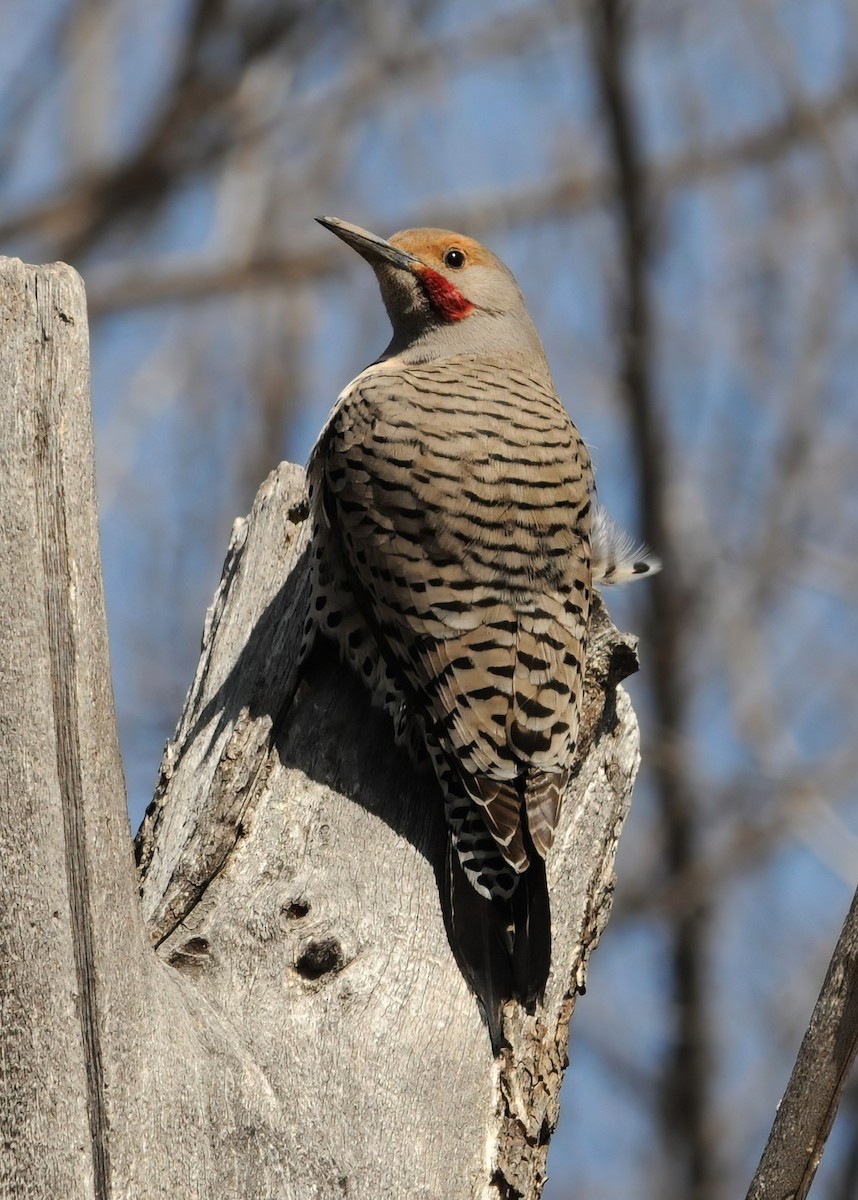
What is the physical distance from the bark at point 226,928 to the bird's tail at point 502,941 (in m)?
0.04

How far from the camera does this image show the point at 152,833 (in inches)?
163

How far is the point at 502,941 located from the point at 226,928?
0.65 metres

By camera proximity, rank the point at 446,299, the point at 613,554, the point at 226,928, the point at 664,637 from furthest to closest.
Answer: the point at 664,637 → the point at 446,299 → the point at 613,554 → the point at 226,928

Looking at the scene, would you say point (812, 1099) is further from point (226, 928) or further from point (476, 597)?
point (476, 597)

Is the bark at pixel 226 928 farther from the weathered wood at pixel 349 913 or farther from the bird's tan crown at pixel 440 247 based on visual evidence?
the bird's tan crown at pixel 440 247

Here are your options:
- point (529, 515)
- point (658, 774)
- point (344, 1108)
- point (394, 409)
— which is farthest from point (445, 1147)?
point (658, 774)

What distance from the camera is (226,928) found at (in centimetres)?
362

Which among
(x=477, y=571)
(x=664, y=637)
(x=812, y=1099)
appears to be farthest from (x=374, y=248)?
(x=664, y=637)

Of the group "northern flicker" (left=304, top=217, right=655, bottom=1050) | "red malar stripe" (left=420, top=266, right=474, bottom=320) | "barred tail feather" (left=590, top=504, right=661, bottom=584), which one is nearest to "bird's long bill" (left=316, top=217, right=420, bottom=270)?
"red malar stripe" (left=420, top=266, right=474, bottom=320)

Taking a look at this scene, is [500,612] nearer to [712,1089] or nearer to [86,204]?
[712,1089]

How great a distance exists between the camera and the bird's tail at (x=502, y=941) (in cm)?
360

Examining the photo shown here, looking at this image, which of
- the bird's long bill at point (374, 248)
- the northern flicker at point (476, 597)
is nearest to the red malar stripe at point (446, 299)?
the bird's long bill at point (374, 248)

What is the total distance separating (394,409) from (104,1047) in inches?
84.2

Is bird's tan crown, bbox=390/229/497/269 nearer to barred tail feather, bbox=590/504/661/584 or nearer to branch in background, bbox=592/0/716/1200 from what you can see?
barred tail feather, bbox=590/504/661/584
